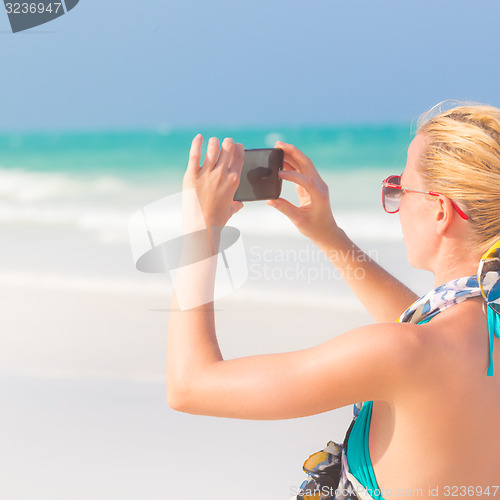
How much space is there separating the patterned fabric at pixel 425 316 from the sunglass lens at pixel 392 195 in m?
0.33

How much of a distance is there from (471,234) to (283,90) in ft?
70.6

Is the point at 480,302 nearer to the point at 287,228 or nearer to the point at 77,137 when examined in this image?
the point at 287,228

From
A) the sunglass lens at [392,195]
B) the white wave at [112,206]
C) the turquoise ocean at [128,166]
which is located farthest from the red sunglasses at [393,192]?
the turquoise ocean at [128,166]

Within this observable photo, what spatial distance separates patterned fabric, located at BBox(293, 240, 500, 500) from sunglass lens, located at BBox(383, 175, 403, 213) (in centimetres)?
33

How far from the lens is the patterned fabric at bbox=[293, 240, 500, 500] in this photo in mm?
1183

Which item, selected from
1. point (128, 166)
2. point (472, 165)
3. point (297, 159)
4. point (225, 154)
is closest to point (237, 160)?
point (225, 154)

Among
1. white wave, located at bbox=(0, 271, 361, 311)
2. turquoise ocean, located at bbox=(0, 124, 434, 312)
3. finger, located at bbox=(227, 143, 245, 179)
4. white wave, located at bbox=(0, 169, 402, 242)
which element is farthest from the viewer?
white wave, located at bbox=(0, 169, 402, 242)

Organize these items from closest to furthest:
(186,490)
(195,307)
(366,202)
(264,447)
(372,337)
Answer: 1. (372,337)
2. (195,307)
3. (186,490)
4. (264,447)
5. (366,202)

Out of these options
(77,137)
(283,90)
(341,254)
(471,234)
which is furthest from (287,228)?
(283,90)

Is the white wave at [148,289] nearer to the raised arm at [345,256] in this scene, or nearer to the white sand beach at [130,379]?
the white sand beach at [130,379]

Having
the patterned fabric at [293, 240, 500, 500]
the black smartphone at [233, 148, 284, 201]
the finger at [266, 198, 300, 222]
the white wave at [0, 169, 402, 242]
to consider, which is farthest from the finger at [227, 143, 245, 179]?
the white wave at [0, 169, 402, 242]

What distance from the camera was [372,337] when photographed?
1065mm

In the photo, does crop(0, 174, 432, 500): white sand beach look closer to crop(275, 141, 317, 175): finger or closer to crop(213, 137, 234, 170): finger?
crop(275, 141, 317, 175): finger

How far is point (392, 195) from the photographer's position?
155 cm
